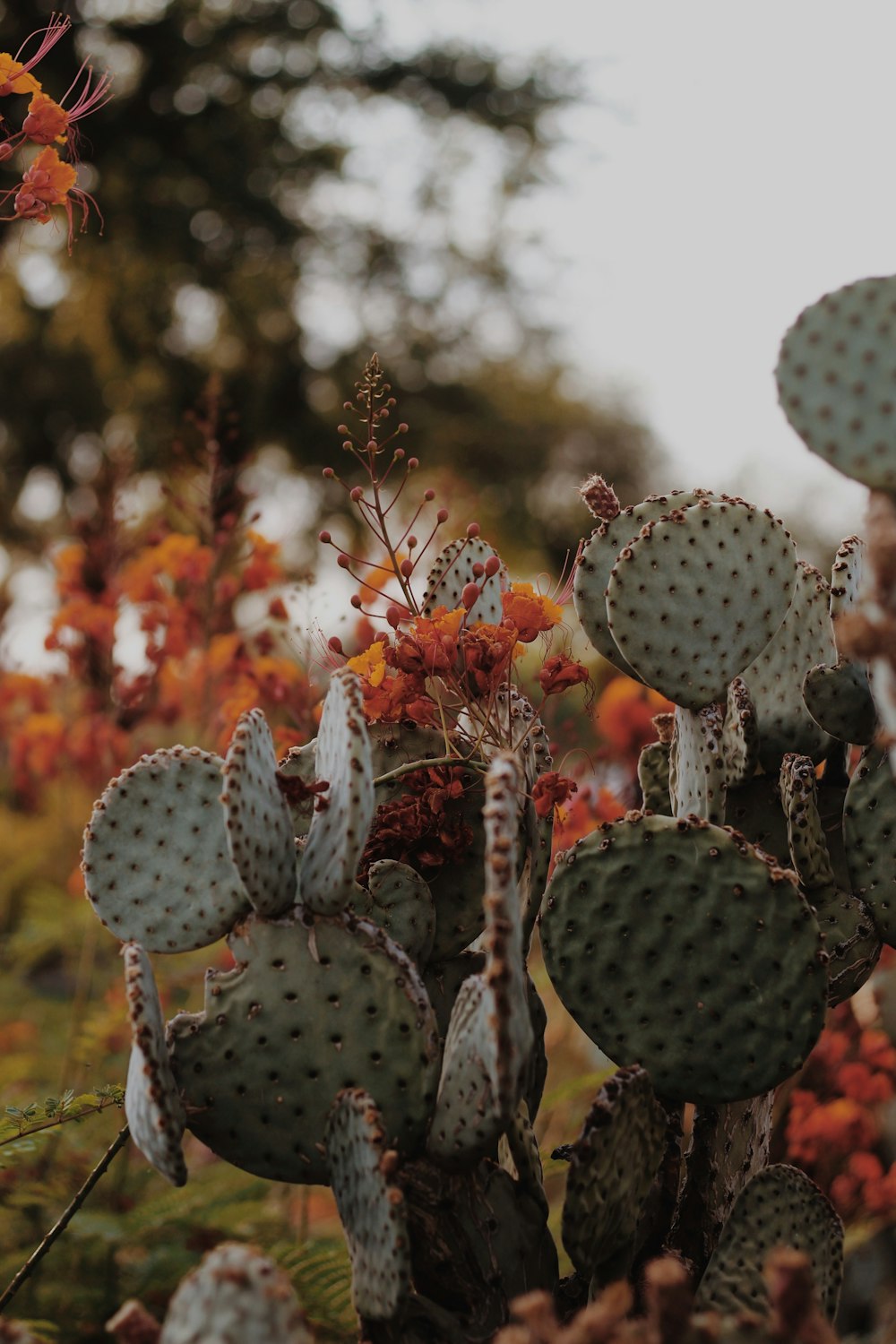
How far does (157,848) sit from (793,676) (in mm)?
1072

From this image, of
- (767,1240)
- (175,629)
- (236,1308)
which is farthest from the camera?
(175,629)

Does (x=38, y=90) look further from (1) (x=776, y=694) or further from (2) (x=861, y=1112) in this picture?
(2) (x=861, y=1112)

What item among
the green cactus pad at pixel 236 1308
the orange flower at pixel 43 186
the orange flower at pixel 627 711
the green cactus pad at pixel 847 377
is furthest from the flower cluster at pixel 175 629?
the green cactus pad at pixel 236 1308

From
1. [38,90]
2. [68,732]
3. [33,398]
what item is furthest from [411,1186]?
[33,398]

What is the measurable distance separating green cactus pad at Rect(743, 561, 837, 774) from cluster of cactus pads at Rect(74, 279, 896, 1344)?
0.40 ft

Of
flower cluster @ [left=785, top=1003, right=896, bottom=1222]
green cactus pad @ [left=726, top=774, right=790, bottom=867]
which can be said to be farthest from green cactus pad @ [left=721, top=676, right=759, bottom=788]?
flower cluster @ [left=785, top=1003, right=896, bottom=1222]

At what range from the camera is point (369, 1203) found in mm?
1284

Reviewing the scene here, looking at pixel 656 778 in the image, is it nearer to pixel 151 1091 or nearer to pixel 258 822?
pixel 258 822

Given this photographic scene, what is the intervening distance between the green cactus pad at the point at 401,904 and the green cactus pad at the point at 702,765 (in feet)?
1.35

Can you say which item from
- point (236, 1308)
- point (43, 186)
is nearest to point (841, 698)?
point (236, 1308)

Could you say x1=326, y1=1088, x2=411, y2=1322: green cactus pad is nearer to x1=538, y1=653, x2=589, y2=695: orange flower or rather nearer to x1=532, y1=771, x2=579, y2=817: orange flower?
x1=532, y1=771, x2=579, y2=817: orange flower

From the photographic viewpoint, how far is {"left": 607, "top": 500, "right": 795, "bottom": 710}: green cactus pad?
1627 millimetres

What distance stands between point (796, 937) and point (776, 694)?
1.87 ft

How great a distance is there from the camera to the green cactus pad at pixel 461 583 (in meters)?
1.92
